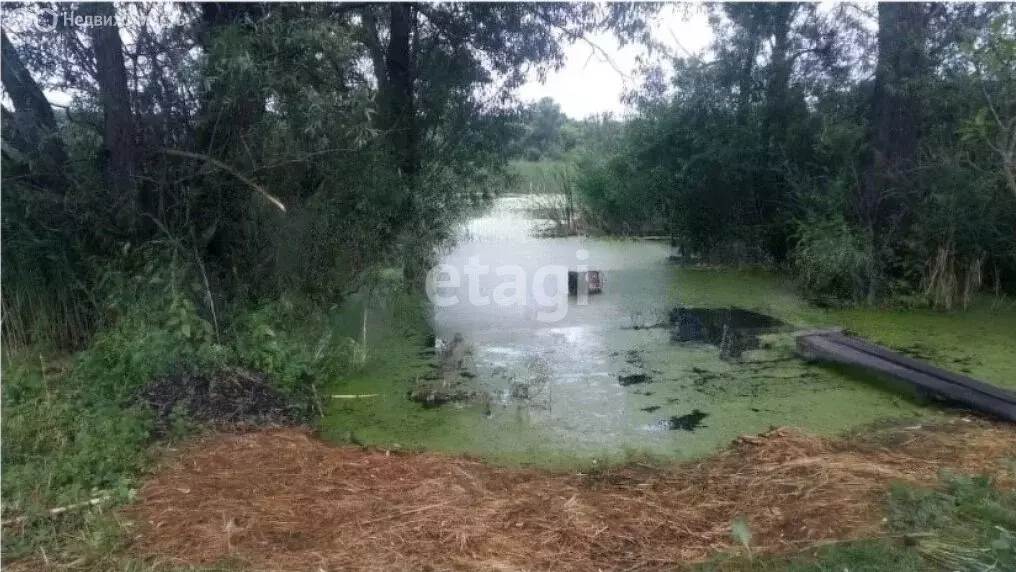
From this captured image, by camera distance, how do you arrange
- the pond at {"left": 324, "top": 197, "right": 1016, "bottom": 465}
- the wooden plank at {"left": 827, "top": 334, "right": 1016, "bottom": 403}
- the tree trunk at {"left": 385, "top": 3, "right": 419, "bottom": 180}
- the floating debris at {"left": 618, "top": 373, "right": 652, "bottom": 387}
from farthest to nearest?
1. the tree trunk at {"left": 385, "top": 3, "right": 419, "bottom": 180}
2. the floating debris at {"left": 618, "top": 373, "right": 652, "bottom": 387}
3. the wooden plank at {"left": 827, "top": 334, "right": 1016, "bottom": 403}
4. the pond at {"left": 324, "top": 197, "right": 1016, "bottom": 465}

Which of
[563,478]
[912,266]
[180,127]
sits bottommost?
[563,478]

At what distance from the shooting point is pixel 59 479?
314 centimetres

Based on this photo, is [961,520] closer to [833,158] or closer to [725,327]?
[725,327]

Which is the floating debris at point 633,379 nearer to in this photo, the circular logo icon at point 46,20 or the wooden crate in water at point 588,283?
the wooden crate in water at point 588,283

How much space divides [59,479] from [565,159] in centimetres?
1486

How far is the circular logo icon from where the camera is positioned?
4355mm

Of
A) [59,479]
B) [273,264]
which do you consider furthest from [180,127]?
[59,479]

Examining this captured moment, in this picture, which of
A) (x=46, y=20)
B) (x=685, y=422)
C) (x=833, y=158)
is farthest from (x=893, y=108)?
(x=46, y=20)

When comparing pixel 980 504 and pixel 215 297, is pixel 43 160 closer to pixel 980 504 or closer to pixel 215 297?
pixel 215 297

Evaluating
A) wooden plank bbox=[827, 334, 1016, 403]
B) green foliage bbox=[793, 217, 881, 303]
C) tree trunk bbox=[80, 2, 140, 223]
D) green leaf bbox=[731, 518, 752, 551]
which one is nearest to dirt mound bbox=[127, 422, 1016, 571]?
green leaf bbox=[731, 518, 752, 551]

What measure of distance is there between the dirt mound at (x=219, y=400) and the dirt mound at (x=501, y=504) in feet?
0.82

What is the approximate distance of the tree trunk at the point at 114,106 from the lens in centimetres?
434

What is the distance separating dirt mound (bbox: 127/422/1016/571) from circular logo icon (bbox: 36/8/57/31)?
103 inches

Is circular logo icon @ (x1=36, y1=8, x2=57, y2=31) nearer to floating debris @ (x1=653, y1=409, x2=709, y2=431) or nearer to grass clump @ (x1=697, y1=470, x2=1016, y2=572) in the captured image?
floating debris @ (x1=653, y1=409, x2=709, y2=431)
